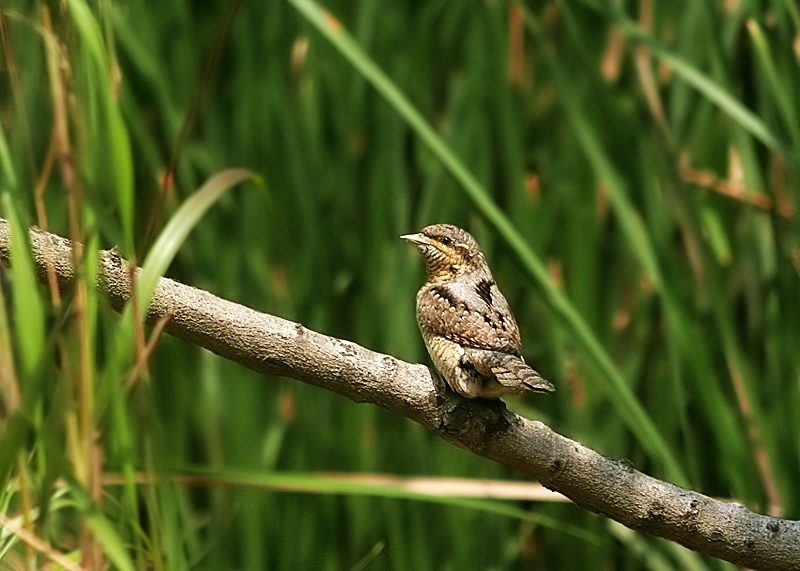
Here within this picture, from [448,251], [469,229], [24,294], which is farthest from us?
[469,229]

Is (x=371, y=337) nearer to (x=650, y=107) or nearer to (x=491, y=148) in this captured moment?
(x=491, y=148)

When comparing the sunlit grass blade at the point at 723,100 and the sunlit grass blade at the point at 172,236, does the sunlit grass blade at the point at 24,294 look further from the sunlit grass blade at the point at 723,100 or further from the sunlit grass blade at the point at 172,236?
the sunlit grass blade at the point at 723,100

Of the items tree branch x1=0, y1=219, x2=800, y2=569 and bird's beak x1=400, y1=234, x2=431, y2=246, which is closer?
tree branch x1=0, y1=219, x2=800, y2=569

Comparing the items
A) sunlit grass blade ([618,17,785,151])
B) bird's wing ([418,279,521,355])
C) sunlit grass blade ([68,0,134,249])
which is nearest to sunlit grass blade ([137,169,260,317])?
sunlit grass blade ([68,0,134,249])

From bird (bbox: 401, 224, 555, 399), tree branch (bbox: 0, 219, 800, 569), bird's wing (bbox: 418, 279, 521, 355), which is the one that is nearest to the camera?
tree branch (bbox: 0, 219, 800, 569)

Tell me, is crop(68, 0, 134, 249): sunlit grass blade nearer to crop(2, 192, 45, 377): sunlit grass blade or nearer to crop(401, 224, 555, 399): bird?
crop(2, 192, 45, 377): sunlit grass blade

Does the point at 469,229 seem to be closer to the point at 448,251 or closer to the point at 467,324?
the point at 448,251

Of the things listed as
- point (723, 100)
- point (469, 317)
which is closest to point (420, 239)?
point (469, 317)
